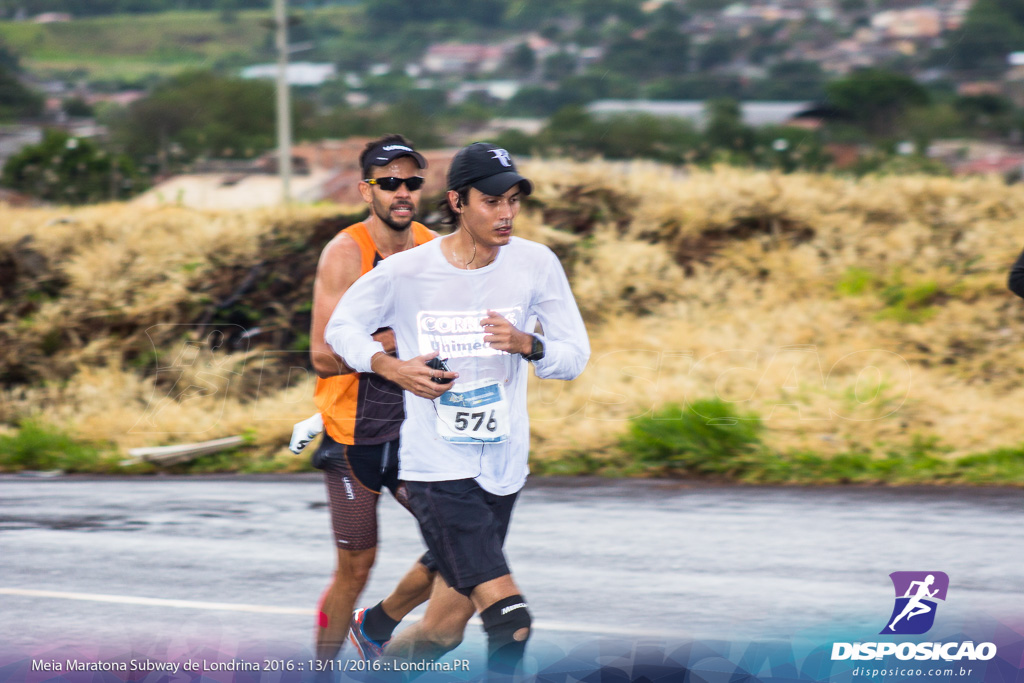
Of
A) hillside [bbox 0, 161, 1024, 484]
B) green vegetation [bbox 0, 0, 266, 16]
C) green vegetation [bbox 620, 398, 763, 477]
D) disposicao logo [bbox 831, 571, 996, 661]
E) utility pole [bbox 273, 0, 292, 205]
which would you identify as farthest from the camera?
green vegetation [bbox 0, 0, 266, 16]

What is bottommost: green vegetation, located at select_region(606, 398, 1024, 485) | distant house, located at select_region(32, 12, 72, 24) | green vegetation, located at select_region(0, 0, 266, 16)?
green vegetation, located at select_region(606, 398, 1024, 485)

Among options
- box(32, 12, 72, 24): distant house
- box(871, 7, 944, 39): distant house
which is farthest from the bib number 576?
box(32, 12, 72, 24): distant house

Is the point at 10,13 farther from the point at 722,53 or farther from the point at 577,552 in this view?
the point at 577,552

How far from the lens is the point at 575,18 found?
50.6m

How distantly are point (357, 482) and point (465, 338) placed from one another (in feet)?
3.00

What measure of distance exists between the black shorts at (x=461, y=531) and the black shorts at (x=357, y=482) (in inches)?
22.0

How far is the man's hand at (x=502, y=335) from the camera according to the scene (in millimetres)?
3535

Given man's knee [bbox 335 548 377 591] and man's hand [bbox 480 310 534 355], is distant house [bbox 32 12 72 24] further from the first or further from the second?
man's hand [bbox 480 310 534 355]

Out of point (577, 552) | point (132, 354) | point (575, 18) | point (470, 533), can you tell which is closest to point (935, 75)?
point (575, 18)

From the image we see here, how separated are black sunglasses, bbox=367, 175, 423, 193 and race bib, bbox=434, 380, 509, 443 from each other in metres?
1.04

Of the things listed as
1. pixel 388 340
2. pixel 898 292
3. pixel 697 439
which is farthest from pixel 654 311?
pixel 388 340

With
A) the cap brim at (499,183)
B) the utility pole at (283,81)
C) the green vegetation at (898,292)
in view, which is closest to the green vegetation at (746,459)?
the green vegetation at (898,292)

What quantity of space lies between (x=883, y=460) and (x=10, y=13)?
6870cm

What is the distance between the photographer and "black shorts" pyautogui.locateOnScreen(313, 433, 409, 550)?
167 inches
